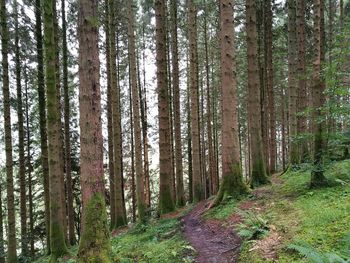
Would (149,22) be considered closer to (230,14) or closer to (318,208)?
(230,14)

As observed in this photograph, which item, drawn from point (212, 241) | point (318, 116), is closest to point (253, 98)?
point (318, 116)

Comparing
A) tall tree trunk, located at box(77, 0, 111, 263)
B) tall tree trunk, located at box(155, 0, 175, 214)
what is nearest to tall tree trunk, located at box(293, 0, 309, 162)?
tall tree trunk, located at box(155, 0, 175, 214)

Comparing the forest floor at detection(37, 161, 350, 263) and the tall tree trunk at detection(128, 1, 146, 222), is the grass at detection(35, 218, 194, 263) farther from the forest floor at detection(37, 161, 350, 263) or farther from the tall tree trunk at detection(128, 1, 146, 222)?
the tall tree trunk at detection(128, 1, 146, 222)

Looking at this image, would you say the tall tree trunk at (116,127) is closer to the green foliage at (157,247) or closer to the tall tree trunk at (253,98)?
the green foliage at (157,247)

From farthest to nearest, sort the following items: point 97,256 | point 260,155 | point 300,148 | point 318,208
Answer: point 300,148, point 260,155, point 318,208, point 97,256

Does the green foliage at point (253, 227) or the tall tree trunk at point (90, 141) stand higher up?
the tall tree trunk at point (90, 141)

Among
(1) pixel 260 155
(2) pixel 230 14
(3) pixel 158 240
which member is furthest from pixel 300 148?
(3) pixel 158 240

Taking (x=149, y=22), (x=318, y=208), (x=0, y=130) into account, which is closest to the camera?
(x=318, y=208)

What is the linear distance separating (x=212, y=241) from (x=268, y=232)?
1.36 metres

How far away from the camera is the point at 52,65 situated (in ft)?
29.4

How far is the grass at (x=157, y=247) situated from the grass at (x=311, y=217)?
55.0 inches

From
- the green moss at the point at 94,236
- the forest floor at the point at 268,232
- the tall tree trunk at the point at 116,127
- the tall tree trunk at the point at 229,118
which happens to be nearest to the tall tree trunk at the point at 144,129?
the tall tree trunk at the point at 116,127

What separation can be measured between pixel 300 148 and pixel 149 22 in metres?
13.5

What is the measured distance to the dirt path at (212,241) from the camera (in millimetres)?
5201
